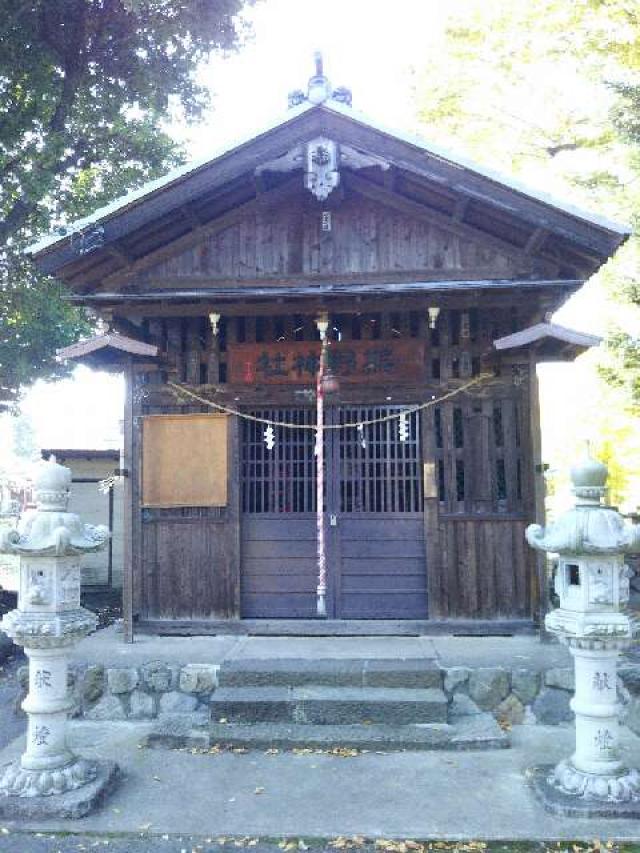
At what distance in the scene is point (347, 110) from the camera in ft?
24.1

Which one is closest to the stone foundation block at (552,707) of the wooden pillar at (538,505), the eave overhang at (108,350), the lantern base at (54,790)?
the wooden pillar at (538,505)

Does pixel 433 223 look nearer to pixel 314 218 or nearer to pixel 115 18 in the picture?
pixel 314 218

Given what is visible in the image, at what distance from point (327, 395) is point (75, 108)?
10.2m

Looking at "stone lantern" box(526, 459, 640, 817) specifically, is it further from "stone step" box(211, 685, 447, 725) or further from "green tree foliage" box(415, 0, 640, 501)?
"green tree foliage" box(415, 0, 640, 501)

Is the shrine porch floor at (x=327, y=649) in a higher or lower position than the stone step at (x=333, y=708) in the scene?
higher

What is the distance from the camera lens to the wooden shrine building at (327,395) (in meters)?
7.77

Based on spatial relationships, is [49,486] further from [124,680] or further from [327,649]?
[327,649]

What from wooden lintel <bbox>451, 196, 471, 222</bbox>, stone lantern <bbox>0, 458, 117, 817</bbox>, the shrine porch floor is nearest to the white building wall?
the shrine porch floor

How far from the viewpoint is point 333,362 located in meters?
8.16

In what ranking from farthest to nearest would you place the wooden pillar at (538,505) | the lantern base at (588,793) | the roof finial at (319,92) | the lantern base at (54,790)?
the wooden pillar at (538,505) < the roof finial at (319,92) < the lantern base at (54,790) < the lantern base at (588,793)

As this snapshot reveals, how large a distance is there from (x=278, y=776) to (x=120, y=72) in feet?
44.7

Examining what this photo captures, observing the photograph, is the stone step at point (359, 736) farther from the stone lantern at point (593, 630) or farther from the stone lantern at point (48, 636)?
the stone lantern at point (48, 636)

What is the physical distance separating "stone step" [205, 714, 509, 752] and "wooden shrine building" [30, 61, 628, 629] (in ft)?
6.31

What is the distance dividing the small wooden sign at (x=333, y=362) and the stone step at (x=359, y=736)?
3.79m
